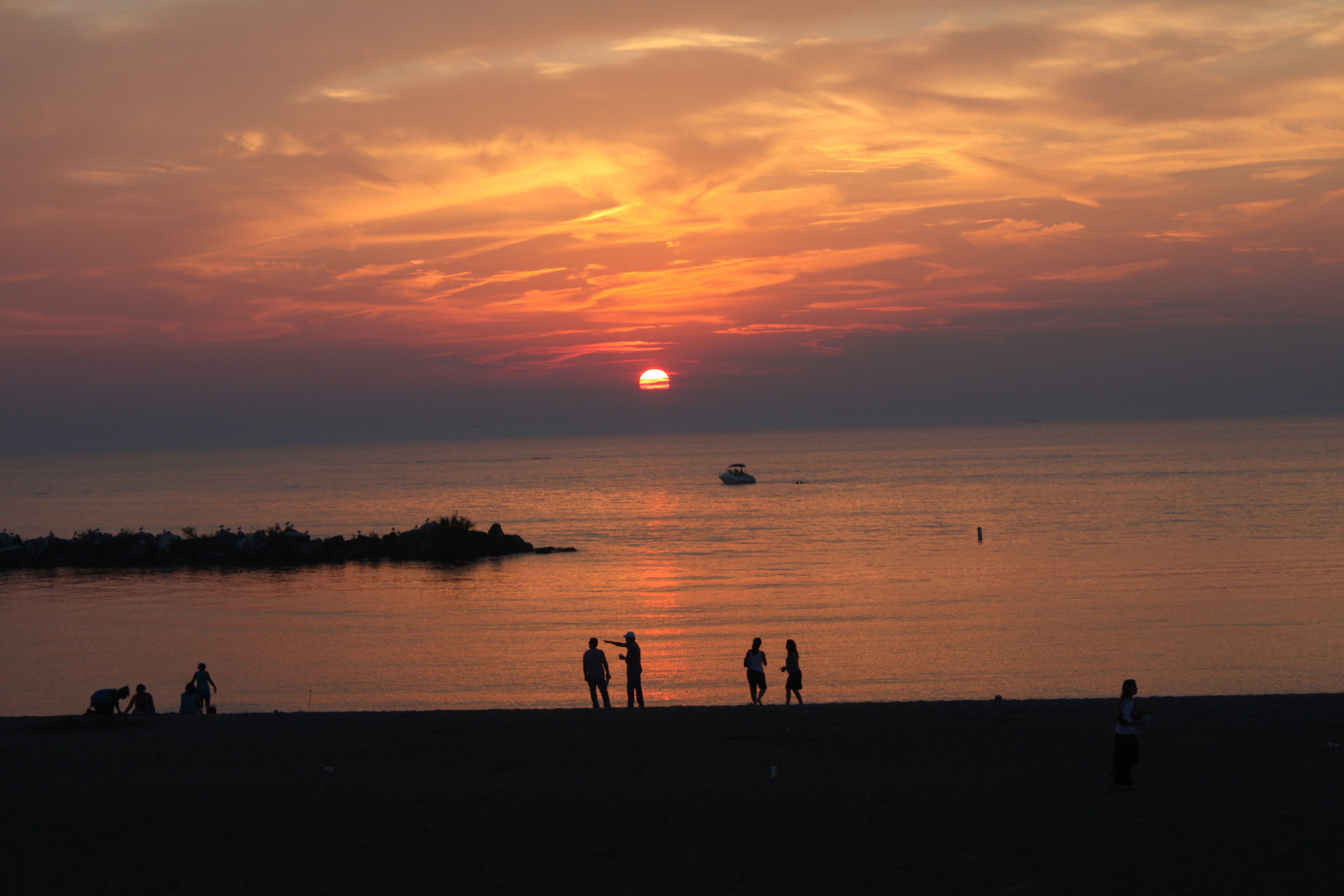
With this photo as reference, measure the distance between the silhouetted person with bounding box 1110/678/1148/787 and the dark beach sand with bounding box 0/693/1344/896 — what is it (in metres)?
0.23

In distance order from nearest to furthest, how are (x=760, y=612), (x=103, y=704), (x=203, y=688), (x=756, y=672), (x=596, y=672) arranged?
(x=103, y=704) → (x=596, y=672) → (x=756, y=672) → (x=203, y=688) → (x=760, y=612)

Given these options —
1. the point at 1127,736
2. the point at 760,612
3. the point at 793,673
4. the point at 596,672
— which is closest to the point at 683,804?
the point at 1127,736

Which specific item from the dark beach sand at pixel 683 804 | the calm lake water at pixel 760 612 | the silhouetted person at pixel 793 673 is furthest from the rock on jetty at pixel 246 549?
the dark beach sand at pixel 683 804

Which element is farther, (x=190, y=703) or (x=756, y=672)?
(x=190, y=703)

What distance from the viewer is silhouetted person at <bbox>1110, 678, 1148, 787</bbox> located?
1386cm

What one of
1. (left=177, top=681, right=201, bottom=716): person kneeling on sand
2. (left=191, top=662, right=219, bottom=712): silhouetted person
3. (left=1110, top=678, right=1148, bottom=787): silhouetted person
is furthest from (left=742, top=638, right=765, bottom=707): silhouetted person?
(left=191, top=662, right=219, bottom=712): silhouetted person

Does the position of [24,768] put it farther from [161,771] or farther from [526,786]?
[526,786]

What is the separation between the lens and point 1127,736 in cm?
1409

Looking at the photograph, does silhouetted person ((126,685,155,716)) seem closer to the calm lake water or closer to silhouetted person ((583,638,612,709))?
the calm lake water

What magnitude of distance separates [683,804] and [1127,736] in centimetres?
573

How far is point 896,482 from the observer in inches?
5797

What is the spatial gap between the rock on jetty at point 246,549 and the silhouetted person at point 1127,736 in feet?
186

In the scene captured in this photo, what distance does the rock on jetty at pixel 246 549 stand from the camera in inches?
2680

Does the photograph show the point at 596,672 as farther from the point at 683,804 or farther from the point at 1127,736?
the point at 1127,736
